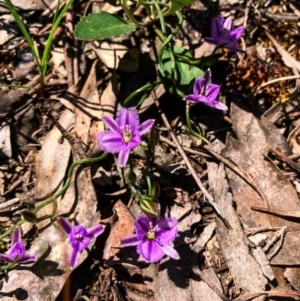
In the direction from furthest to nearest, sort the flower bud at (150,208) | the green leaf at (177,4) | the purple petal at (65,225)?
the green leaf at (177,4) → the purple petal at (65,225) → the flower bud at (150,208)

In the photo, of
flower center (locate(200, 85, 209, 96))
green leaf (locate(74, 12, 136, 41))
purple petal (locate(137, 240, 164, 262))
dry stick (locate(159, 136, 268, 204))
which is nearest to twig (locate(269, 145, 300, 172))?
dry stick (locate(159, 136, 268, 204))

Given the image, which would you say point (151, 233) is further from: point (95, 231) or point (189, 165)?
point (189, 165)

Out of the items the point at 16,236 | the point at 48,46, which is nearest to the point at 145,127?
the point at 48,46

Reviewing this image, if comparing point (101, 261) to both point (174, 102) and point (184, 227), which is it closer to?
point (184, 227)

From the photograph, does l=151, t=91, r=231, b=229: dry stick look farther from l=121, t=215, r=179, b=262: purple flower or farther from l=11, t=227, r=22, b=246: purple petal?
l=11, t=227, r=22, b=246: purple petal

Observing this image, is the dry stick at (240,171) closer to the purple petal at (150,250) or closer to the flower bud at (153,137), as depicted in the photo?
the flower bud at (153,137)

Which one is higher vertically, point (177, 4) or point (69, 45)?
point (177, 4)

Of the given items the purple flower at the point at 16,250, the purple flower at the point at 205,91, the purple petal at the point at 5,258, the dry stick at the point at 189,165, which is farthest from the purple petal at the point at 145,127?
the purple petal at the point at 5,258
